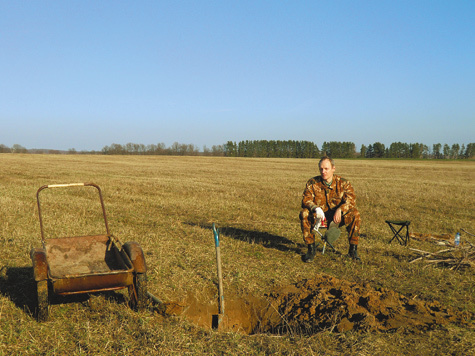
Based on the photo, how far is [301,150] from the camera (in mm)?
115812

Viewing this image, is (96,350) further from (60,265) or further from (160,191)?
(160,191)

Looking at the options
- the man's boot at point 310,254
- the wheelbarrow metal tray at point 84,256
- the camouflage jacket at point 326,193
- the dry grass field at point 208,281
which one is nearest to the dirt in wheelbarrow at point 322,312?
the dry grass field at point 208,281

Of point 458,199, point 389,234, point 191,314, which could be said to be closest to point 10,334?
point 191,314

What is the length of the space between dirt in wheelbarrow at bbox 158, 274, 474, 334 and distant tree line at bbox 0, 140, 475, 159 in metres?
101

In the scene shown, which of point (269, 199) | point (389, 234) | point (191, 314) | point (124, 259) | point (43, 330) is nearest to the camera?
point (43, 330)

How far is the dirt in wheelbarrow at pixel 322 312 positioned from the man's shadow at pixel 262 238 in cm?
230

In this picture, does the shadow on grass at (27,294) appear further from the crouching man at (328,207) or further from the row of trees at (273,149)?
the row of trees at (273,149)

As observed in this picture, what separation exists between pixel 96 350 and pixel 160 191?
13.1m

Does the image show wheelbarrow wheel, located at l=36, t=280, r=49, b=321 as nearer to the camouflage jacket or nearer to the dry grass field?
the dry grass field

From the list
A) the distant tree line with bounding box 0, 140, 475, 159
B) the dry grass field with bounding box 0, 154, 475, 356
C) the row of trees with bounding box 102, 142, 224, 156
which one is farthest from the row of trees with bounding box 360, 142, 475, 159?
the dry grass field with bounding box 0, 154, 475, 356

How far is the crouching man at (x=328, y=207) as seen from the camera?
6.55 metres

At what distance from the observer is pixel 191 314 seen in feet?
14.8

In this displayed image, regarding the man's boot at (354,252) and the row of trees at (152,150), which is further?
the row of trees at (152,150)

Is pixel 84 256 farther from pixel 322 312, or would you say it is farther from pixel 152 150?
pixel 152 150
